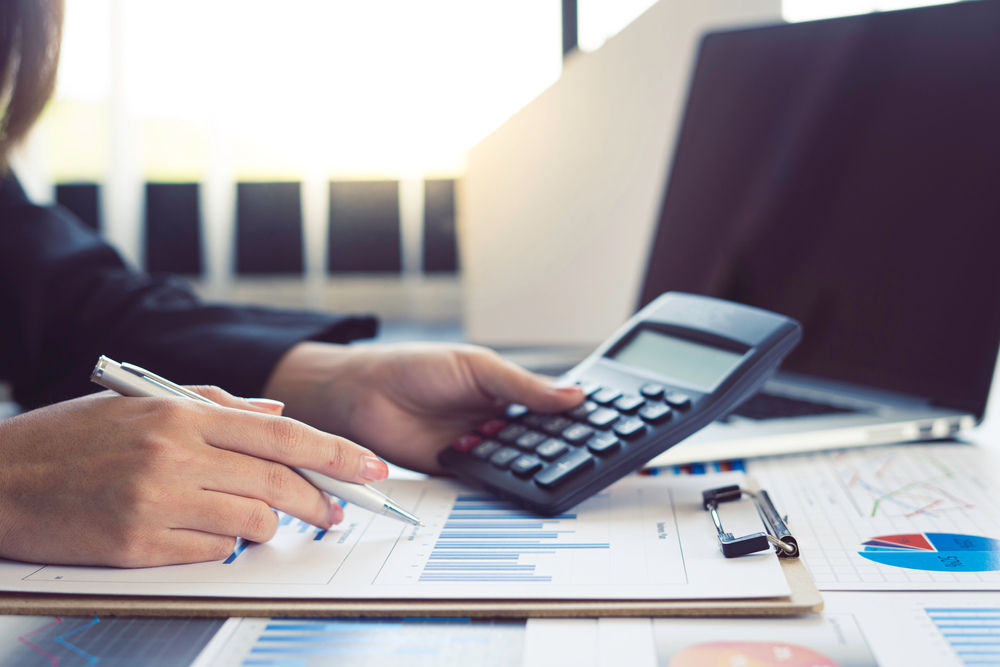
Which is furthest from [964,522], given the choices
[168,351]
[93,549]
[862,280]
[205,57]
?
[205,57]

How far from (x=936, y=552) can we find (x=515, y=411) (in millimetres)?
232

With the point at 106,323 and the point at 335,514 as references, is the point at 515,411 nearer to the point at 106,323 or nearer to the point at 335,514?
the point at 335,514

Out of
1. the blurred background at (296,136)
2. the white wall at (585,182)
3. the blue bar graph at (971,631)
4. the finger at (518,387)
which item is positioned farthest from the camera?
the blurred background at (296,136)

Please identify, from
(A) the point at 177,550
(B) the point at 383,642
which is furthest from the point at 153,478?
(B) the point at 383,642

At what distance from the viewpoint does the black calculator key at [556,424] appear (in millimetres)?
408

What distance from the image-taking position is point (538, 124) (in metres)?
0.82

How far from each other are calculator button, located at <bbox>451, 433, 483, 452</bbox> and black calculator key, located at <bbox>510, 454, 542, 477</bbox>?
44 millimetres

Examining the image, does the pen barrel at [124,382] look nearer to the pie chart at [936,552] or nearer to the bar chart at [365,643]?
the bar chart at [365,643]

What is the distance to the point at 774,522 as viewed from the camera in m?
0.31

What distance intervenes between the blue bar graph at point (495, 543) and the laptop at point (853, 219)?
122mm

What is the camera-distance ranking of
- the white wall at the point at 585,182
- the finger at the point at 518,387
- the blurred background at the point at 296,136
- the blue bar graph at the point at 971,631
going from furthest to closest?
the blurred background at the point at 296,136 < the white wall at the point at 585,182 < the finger at the point at 518,387 < the blue bar graph at the point at 971,631

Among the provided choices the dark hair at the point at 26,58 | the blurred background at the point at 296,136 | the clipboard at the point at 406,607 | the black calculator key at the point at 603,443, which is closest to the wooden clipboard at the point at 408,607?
the clipboard at the point at 406,607

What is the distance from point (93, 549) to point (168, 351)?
0.85 feet

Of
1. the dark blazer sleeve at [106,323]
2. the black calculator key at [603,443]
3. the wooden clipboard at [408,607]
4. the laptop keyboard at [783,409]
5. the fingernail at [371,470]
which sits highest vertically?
the dark blazer sleeve at [106,323]
